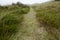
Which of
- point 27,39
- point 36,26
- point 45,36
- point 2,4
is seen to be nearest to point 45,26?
point 36,26

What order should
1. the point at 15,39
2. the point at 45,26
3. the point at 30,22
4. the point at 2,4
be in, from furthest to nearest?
the point at 2,4, the point at 30,22, the point at 45,26, the point at 15,39

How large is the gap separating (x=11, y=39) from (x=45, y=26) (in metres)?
1.53

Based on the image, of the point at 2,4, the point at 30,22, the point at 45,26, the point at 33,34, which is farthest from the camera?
the point at 2,4

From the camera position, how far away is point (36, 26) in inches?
219

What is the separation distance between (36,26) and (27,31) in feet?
1.86

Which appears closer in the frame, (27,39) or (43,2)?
(27,39)

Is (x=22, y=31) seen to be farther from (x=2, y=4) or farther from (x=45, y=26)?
(x=2, y=4)

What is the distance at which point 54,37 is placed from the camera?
4.80 meters

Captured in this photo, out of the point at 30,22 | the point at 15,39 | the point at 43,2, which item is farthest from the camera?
the point at 43,2

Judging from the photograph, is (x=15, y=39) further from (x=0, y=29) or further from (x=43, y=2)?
(x=43, y=2)

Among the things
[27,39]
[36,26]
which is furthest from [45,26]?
[27,39]

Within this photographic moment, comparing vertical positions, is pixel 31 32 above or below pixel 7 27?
below

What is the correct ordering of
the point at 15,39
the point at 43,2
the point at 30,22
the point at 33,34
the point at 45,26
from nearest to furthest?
1. the point at 15,39
2. the point at 33,34
3. the point at 45,26
4. the point at 30,22
5. the point at 43,2

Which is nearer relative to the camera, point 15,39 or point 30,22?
point 15,39
